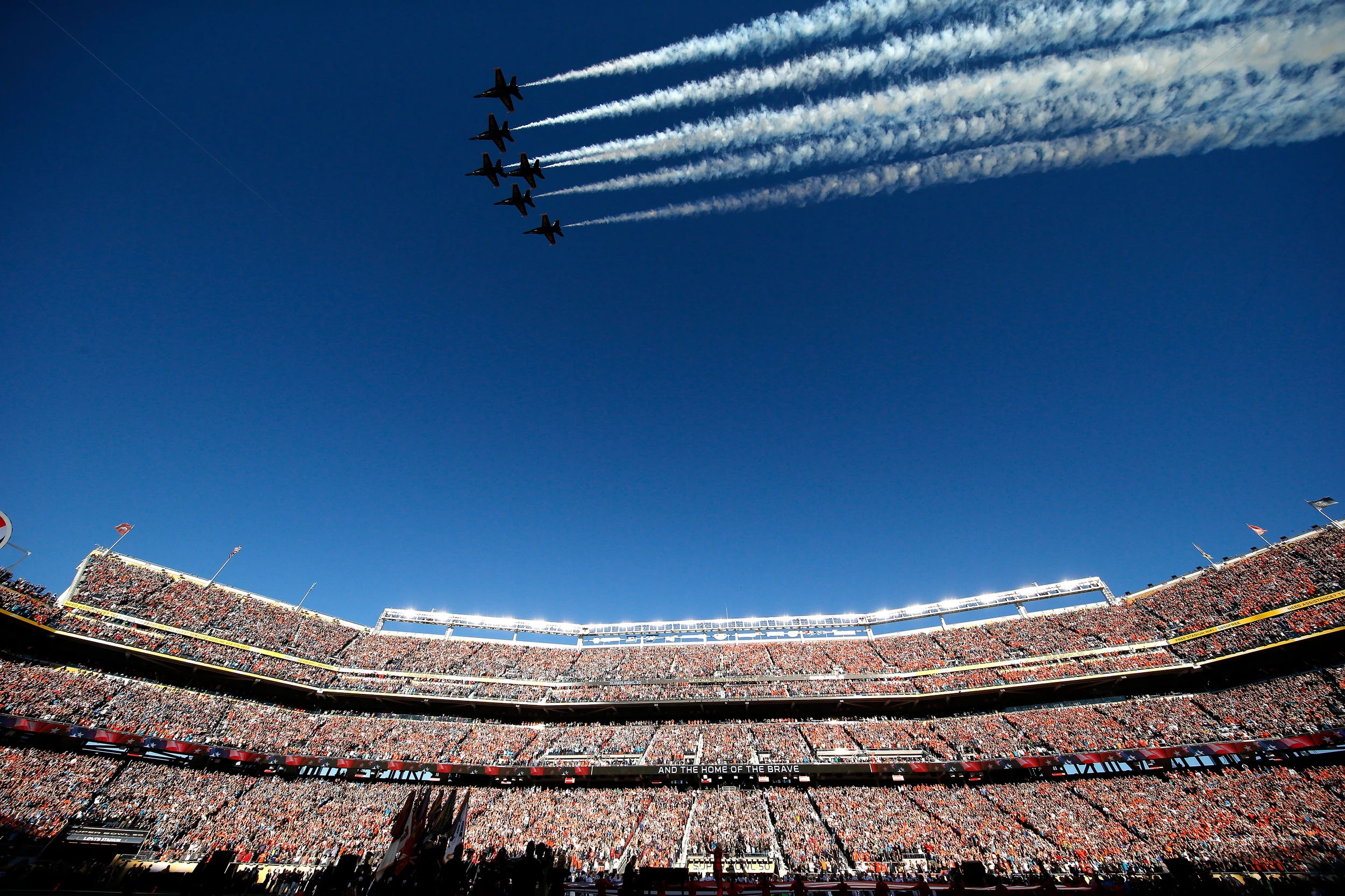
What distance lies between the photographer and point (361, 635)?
171ft

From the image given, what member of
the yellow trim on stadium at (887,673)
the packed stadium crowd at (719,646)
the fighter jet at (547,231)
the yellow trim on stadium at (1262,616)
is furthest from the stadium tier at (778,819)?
the fighter jet at (547,231)

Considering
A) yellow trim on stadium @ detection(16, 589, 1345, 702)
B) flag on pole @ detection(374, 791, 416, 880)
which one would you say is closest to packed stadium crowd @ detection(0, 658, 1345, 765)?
yellow trim on stadium @ detection(16, 589, 1345, 702)

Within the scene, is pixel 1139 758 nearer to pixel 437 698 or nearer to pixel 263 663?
pixel 437 698

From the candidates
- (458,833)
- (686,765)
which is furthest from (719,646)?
(458,833)

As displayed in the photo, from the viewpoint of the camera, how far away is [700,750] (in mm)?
37219

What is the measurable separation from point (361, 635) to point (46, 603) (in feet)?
75.9

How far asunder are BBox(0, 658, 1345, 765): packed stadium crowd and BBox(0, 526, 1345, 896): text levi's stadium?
22 centimetres

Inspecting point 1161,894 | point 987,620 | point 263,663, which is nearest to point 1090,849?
point 1161,894

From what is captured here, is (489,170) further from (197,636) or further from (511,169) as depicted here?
(197,636)

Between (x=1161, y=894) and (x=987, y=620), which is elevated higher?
(x=987, y=620)

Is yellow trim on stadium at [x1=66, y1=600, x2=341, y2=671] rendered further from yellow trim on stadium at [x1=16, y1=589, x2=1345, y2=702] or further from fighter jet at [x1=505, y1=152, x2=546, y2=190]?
fighter jet at [x1=505, y1=152, x2=546, y2=190]

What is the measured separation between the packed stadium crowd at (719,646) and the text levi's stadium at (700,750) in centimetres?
28

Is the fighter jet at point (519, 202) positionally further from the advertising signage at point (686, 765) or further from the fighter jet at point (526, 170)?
the advertising signage at point (686, 765)

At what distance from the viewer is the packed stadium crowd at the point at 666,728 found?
96.3 ft
